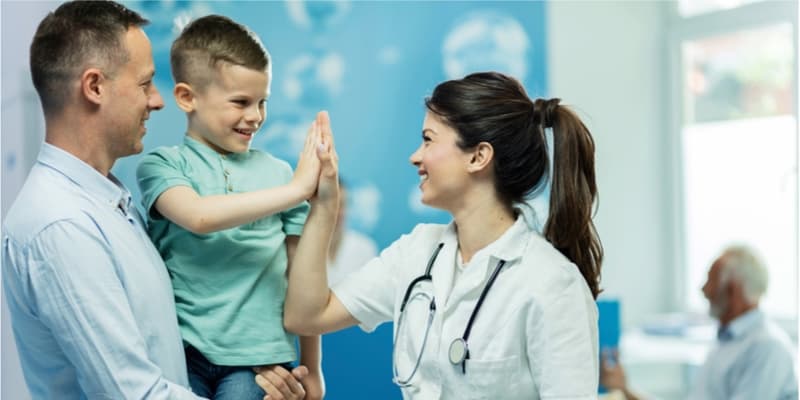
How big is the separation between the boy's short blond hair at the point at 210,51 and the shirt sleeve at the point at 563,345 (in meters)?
0.76

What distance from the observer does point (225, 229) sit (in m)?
1.72

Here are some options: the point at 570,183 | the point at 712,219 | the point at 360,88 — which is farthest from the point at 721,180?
the point at 570,183

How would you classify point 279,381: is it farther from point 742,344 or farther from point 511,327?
point 742,344

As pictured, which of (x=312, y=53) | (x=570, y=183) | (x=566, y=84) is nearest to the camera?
(x=570, y=183)

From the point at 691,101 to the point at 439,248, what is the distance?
4482 mm

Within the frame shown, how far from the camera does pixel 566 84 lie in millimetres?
5648

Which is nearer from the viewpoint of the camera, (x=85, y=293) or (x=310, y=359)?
(x=85, y=293)

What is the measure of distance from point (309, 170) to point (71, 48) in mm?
505

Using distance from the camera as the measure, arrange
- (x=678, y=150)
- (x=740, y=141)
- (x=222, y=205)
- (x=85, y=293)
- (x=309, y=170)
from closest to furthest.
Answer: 1. (x=85, y=293)
2. (x=222, y=205)
3. (x=309, y=170)
4. (x=740, y=141)
5. (x=678, y=150)

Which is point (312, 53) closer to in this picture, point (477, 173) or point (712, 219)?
point (477, 173)

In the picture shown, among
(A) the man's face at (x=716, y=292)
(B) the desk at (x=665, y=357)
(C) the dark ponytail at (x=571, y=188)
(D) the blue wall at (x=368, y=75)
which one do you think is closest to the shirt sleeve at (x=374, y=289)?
(C) the dark ponytail at (x=571, y=188)

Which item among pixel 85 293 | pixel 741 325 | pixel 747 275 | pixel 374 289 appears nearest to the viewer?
pixel 85 293

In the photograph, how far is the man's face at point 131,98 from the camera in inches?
67.4

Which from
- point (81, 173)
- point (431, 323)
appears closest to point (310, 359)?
point (431, 323)
